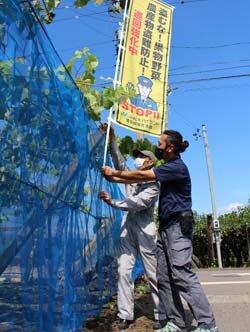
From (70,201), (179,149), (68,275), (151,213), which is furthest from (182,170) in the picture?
(68,275)

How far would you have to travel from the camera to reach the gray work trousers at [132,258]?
4754mm

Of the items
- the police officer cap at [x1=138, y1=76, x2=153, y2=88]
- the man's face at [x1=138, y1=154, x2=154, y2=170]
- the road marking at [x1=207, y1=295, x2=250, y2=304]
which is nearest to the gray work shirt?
the man's face at [x1=138, y1=154, x2=154, y2=170]

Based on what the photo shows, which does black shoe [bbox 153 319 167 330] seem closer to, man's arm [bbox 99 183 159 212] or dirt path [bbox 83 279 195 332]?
dirt path [bbox 83 279 195 332]

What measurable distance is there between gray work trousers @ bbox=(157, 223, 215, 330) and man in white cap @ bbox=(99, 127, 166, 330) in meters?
0.33

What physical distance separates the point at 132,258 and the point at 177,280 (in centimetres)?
80

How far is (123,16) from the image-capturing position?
5.48 meters

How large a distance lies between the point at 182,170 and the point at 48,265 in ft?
5.72

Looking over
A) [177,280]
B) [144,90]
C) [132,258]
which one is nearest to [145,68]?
[144,90]

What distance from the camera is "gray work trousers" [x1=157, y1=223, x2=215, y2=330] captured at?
4.16 m

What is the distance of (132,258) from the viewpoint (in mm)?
4957

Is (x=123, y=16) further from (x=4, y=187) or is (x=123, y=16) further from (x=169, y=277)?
(x=4, y=187)

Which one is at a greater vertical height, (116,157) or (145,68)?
(145,68)

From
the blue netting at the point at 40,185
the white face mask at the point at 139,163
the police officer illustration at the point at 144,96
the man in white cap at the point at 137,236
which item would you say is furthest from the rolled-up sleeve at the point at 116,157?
the blue netting at the point at 40,185

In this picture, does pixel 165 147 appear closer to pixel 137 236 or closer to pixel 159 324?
pixel 137 236
